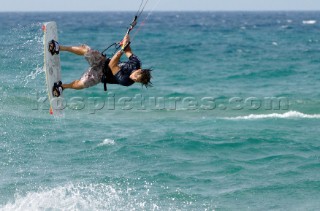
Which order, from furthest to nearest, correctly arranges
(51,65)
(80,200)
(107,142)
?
1. (107,142)
2. (80,200)
3. (51,65)

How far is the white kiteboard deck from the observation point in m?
13.1

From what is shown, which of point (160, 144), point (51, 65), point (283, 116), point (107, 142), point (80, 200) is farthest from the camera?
point (283, 116)

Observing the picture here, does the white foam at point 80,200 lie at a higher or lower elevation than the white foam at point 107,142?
lower

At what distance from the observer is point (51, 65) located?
13469 millimetres

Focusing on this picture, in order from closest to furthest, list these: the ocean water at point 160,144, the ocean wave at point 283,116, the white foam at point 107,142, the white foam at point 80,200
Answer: the white foam at point 80,200
the ocean water at point 160,144
the white foam at point 107,142
the ocean wave at point 283,116

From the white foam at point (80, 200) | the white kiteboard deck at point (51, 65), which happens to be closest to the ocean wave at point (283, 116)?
the white foam at point (80, 200)

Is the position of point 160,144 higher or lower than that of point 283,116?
lower

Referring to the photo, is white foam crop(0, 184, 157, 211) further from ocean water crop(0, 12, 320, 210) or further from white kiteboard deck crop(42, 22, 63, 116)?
white kiteboard deck crop(42, 22, 63, 116)

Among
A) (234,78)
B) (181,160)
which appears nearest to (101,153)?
(181,160)

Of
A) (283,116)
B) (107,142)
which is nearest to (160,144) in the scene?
(107,142)

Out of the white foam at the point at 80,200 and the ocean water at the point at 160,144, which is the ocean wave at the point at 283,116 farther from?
the white foam at the point at 80,200

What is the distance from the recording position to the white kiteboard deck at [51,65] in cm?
1315

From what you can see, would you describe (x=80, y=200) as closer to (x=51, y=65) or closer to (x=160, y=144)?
(x=51, y=65)

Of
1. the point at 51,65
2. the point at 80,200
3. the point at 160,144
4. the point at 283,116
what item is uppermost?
the point at 51,65
